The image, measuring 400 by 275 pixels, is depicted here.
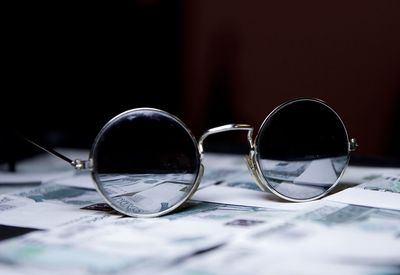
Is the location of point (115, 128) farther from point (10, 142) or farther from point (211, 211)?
point (10, 142)

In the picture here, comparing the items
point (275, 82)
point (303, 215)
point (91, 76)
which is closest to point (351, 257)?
point (303, 215)

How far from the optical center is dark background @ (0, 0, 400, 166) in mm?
1288

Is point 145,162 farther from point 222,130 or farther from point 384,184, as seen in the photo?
point 384,184

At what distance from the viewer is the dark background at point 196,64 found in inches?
50.7

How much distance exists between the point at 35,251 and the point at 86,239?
0.21 feet

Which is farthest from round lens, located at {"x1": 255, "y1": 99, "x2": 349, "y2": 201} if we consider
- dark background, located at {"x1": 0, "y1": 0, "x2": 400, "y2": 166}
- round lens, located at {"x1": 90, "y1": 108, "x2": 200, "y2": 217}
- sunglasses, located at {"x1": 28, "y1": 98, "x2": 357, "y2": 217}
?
dark background, located at {"x1": 0, "y1": 0, "x2": 400, "y2": 166}

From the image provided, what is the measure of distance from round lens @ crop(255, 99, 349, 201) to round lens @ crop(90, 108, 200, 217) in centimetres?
11

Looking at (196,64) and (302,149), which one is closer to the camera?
Result: (302,149)

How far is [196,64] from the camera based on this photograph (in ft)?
4.75

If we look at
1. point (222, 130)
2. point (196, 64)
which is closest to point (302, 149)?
point (222, 130)

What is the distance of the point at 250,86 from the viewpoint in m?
1.40

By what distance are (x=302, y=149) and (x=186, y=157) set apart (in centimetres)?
18

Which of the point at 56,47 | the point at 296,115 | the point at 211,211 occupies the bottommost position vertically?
the point at 211,211

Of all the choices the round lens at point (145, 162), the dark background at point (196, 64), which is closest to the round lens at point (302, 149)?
the round lens at point (145, 162)
